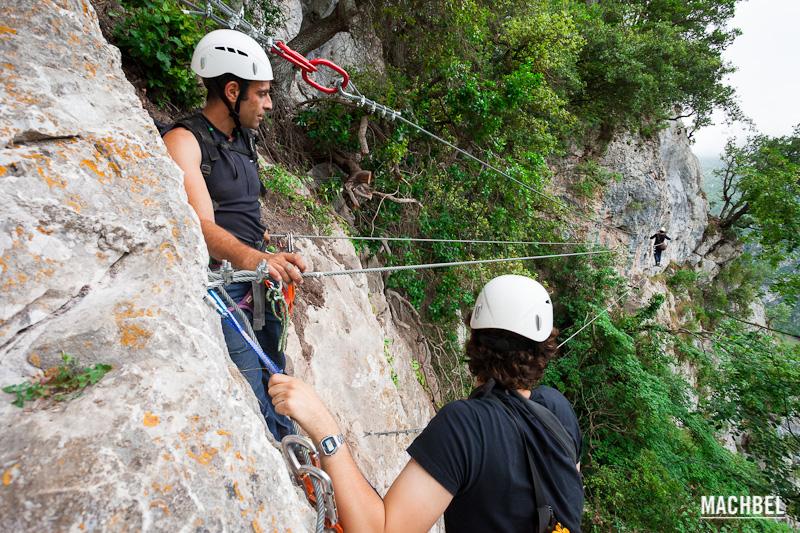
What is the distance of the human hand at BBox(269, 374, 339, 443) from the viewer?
3.34 feet

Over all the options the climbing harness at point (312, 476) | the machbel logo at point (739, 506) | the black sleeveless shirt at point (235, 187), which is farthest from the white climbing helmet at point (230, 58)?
the machbel logo at point (739, 506)

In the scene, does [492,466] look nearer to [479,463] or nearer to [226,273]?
[479,463]

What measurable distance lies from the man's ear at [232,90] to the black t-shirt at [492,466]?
173cm

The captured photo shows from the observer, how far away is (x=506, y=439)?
1.16 meters

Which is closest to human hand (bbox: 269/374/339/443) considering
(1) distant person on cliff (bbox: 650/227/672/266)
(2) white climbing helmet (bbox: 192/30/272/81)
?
(2) white climbing helmet (bbox: 192/30/272/81)

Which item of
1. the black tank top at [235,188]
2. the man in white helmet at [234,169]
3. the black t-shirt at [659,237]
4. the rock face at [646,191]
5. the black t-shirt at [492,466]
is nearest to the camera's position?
the black t-shirt at [492,466]

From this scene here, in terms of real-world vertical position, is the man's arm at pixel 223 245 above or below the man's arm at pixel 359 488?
above

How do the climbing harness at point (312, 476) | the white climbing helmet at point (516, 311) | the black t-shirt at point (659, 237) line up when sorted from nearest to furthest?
the climbing harness at point (312, 476)
the white climbing helmet at point (516, 311)
the black t-shirt at point (659, 237)

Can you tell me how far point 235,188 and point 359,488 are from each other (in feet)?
4.81

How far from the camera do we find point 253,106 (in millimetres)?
2039

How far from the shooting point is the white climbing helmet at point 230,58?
80.3 inches

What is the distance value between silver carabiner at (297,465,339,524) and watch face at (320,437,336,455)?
43 mm

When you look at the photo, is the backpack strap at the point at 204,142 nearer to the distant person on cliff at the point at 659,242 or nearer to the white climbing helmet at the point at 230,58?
the white climbing helmet at the point at 230,58

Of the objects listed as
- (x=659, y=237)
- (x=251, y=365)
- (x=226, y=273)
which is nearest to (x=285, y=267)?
(x=226, y=273)
